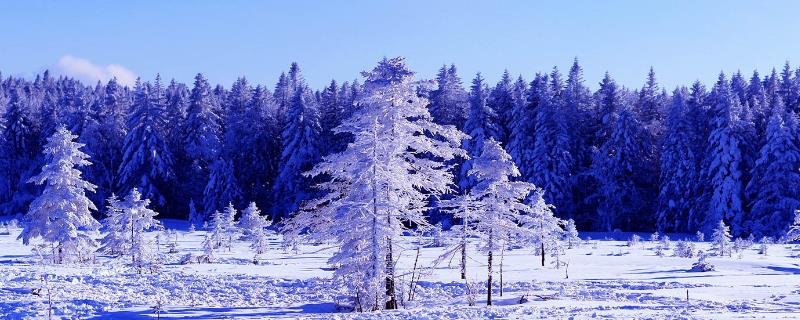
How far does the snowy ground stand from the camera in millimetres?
17750

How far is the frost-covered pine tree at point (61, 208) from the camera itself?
105ft

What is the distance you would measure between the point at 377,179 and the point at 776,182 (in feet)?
137

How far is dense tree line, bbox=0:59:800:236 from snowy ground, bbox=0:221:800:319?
1782 centimetres

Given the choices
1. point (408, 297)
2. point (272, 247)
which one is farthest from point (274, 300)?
point (272, 247)

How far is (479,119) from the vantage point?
62031 mm

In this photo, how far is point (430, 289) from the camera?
1032 inches

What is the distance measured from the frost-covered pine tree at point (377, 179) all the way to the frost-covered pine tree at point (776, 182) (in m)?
39.0

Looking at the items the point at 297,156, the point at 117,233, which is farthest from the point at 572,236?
the point at 297,156

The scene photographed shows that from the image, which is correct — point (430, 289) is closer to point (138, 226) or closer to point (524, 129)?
point (138, 226)

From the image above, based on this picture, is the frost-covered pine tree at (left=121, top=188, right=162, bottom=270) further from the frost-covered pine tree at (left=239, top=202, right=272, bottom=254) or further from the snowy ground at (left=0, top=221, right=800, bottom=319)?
the frost-covered pine tree at (left=239, top=202, right=272, bottom=254)

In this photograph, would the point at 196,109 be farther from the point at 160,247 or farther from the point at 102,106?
the point at 160,247

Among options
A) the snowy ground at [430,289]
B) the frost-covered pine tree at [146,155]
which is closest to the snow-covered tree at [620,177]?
the snowy ground at [430,289]

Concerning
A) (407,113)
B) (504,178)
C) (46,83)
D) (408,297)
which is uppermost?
(46,83)

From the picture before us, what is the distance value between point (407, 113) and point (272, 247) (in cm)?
2456
